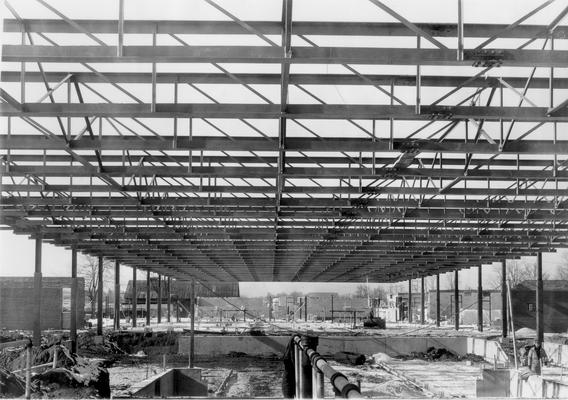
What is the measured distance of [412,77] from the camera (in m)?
12.2

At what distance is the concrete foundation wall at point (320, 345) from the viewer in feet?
135

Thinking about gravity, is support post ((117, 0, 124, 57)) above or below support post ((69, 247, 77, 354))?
above

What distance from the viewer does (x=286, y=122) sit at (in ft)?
45.7

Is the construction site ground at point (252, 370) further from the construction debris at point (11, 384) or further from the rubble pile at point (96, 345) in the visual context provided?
the construction debris at point (11, 384)

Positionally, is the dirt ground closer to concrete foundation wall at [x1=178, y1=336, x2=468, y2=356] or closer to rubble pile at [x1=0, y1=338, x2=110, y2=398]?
rubble pile at [x1=0, y1=338, x2=110, y2=398]

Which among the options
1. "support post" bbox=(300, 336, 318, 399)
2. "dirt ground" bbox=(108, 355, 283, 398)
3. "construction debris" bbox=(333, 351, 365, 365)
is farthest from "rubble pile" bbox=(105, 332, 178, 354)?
"support post" bbox=(300, 336, 318, 399)

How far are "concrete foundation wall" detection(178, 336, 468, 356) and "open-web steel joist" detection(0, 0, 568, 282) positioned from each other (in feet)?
36.5

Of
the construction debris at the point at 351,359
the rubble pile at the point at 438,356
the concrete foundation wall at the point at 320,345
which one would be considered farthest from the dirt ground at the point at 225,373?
the rubble pile at the point at 438,356

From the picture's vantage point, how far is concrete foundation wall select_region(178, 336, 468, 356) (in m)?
41.0

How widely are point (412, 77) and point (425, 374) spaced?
21.8m

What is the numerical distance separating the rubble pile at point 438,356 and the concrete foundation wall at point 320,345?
79 cm

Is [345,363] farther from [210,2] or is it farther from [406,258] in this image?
[210,2]

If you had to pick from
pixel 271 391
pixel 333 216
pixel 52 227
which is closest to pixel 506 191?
pixel 333 216

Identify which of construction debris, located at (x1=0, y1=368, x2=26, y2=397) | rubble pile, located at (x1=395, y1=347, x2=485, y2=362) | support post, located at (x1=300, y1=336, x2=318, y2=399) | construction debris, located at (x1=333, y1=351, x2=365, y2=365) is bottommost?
rubble pile, located at (x1=395, y1=347, x2=485, y2=362)
